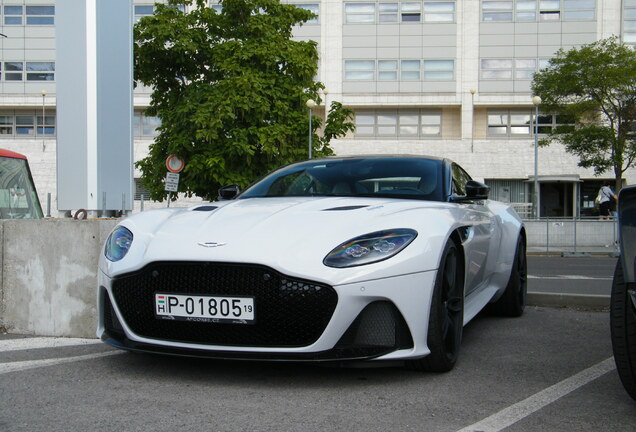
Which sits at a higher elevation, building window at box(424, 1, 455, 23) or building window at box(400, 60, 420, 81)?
building window at box(424, 1, 455, 23)

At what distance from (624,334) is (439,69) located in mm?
34731

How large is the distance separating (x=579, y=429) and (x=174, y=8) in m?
19.1

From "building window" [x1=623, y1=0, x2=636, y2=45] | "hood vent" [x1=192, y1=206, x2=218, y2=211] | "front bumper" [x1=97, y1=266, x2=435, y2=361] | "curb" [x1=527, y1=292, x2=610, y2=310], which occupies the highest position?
"building window" [x1=623, y1=0, x2=636, y2=45]

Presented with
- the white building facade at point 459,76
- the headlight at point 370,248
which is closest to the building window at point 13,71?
the white building facade at point 459,76

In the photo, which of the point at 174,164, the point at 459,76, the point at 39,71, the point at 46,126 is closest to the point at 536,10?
the point at 459,76

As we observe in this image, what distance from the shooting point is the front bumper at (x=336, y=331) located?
10.0ft

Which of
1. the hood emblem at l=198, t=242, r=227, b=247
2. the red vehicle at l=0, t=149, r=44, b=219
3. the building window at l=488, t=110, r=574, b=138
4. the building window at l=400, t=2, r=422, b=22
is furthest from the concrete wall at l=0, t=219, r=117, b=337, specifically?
the building window at l=488, t=110, r=574, b=138

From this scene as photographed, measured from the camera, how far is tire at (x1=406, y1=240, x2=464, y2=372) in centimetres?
331

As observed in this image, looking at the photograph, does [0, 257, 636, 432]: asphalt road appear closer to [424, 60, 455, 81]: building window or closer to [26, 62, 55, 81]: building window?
[424, 60, 455, 81]: building window

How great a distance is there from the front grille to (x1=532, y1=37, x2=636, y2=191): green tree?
78.6 ft

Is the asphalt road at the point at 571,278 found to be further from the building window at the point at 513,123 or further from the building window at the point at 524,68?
the building window at the point at 524,68

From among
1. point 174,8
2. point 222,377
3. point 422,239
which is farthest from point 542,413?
point 174,8

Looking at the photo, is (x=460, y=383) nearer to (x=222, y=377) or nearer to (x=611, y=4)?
(x=222, y=377)

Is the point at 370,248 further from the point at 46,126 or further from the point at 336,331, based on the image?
the point at 46,126
